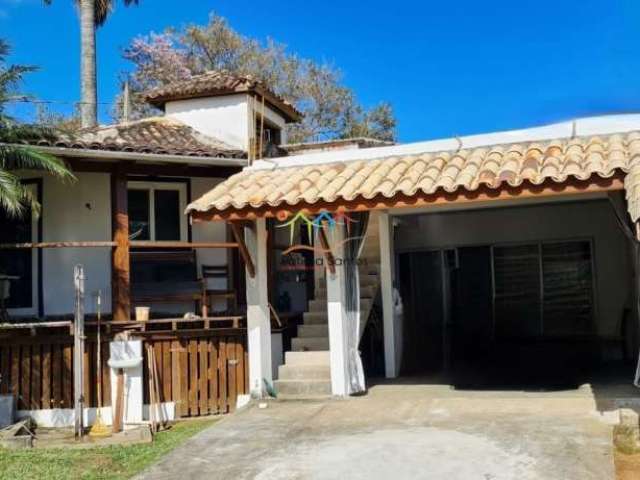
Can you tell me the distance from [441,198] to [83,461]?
18.4 ft

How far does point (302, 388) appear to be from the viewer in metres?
10.1

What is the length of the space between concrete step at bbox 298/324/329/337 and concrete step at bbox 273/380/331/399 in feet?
5.30

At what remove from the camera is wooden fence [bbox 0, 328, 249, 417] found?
35.5ft

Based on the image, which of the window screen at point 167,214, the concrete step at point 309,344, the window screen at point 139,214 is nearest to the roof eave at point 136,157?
the window screen at point 167,214

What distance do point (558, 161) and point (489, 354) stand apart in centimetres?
706

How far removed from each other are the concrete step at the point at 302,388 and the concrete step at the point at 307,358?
1.82 feet

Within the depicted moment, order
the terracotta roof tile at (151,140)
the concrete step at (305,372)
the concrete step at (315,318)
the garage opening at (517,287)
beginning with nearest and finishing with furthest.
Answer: the concrete step at (305,372) < the terracotta roof tile at (151,140) < the concrete step at (315,318) < the garage opening at (517,287)

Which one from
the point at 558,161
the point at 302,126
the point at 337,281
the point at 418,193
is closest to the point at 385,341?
the point at 337,281

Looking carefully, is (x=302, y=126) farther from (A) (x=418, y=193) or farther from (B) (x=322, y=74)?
(A) (x=418, y=193)

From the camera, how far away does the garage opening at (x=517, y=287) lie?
557 inches

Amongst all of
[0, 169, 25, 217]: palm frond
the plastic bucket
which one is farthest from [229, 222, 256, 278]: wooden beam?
[0, 169, 25, 217]: palm frond

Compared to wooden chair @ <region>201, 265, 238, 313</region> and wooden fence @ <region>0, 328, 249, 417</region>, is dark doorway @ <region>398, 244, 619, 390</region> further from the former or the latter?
wooden fence @ <region>0, 328, 249, 417</region>

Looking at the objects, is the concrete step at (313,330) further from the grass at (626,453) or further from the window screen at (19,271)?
the grass at (626,453)

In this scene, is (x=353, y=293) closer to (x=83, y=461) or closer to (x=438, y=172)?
(x=438, y=172)
